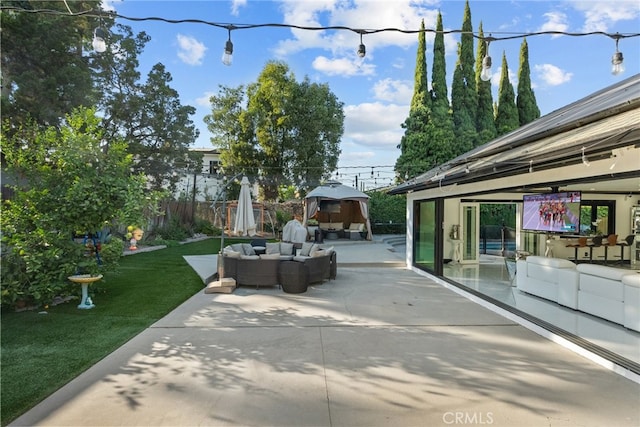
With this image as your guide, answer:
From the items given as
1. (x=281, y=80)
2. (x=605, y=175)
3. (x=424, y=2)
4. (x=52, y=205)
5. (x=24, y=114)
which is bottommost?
(x=52, y=205)

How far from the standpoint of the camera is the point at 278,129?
23531 millimetres

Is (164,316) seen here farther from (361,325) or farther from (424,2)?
(424,2)

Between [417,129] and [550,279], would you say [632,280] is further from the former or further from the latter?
[417,129]

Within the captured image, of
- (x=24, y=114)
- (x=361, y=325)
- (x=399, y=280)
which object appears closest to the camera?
(x=361, y=325)

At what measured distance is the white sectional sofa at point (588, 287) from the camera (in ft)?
14.6

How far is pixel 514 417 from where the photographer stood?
2693 mm

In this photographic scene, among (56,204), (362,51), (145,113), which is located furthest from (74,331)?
(145,113)

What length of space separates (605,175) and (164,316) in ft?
20.9

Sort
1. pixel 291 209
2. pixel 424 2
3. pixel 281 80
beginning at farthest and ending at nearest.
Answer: pixel 281 80 → pixel 291 209 → pixel 424 2

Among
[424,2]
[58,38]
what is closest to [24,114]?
[58,38]

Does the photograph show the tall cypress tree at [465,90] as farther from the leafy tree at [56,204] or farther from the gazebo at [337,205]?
the leafy tree at [56,204]

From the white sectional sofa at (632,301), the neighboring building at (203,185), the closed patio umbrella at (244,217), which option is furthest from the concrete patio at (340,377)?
the neighboring building at (203,185)

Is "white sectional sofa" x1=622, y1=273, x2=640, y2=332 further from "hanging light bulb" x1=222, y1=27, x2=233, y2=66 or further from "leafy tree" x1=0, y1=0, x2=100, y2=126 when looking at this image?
"leafy tree" x1=0, y1=0, x2=100, y2=126

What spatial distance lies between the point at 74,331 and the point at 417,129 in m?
19.5
